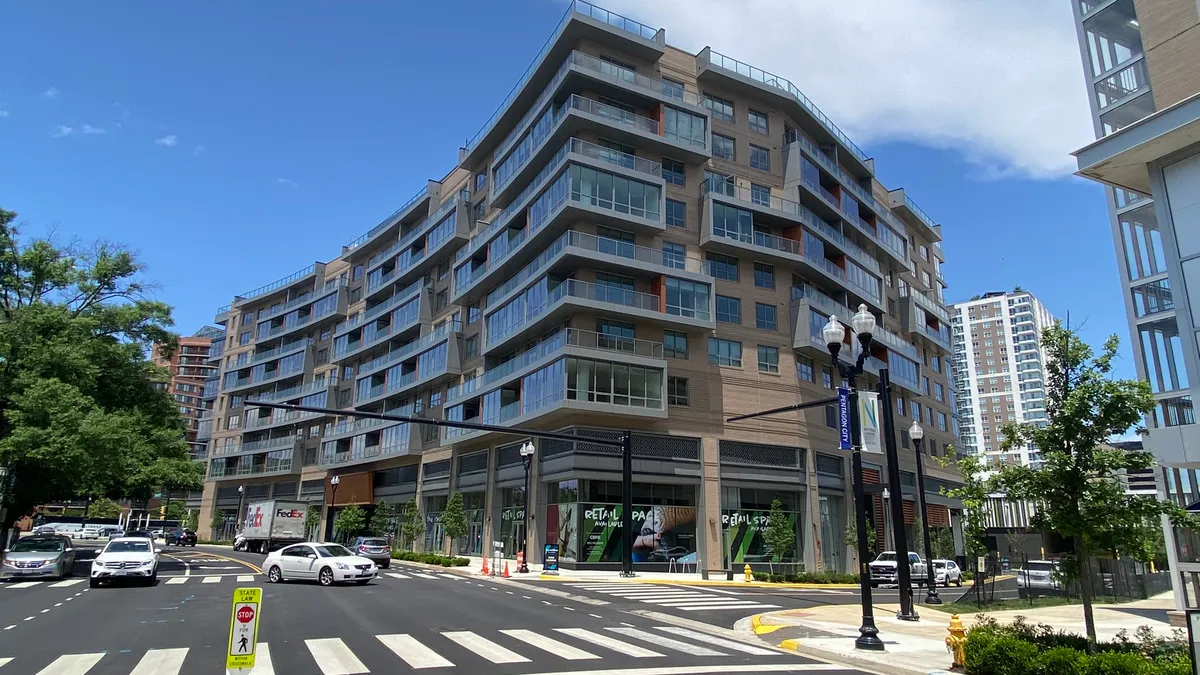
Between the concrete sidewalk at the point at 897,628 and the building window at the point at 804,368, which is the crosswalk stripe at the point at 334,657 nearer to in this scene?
the concrete sidewalk at the point at 897,628

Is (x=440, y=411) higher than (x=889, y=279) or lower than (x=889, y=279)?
lower

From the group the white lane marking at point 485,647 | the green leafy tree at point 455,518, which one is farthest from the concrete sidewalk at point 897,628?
the green leafy tree at point 455,518

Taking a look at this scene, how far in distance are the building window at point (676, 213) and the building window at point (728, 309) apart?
520cm

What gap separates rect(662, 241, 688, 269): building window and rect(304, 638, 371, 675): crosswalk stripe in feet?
110

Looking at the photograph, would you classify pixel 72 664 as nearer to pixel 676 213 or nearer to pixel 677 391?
pixel 677 391

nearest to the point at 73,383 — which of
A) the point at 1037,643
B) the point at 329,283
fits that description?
the point at 1037,643

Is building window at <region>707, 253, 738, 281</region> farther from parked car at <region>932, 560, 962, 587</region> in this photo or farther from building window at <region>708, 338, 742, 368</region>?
parked car at <region>932, 560, 962, 587</region>

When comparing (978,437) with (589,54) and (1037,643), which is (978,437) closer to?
(589,54)

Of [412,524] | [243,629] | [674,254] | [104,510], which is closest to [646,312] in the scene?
[674,254]

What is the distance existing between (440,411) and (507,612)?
39.9m

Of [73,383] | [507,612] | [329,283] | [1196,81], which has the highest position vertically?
[329,283]

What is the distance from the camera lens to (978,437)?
164375 mm

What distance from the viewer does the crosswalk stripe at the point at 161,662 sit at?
10.3 meters

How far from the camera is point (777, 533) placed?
40.3 metres
